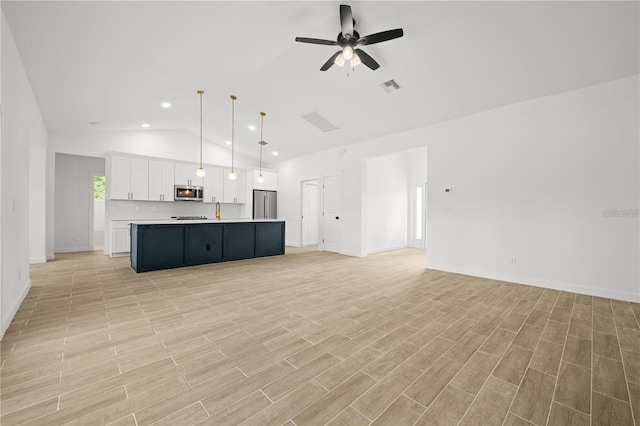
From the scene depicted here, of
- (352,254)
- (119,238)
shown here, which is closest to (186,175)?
(119,238)

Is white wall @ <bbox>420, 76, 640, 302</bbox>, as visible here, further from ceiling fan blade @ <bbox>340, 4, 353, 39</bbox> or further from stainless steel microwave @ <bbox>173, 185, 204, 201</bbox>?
stainless steel microwave @ <bbox>173, 185, 204, 201</bbox>

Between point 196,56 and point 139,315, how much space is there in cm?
350

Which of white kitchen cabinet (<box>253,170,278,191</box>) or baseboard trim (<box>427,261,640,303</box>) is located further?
white kitchen cabinet (<box>253,170,278,191</box>)

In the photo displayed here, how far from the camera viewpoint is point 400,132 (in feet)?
19.6

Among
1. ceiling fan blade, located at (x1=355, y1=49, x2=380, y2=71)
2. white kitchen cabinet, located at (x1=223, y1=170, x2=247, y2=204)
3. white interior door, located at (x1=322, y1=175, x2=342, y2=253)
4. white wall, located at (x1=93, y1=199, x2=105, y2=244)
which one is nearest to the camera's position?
ceiling fan blade, located at (x1=355, y1=49, x2=380, y2=71)

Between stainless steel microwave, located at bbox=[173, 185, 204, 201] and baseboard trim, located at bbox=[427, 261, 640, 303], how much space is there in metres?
6.86

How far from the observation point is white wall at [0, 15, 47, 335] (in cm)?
256

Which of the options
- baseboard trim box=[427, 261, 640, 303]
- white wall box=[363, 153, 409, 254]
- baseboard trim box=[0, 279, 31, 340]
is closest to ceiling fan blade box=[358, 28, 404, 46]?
baseboard trim box=[427, 261, 640, 303]

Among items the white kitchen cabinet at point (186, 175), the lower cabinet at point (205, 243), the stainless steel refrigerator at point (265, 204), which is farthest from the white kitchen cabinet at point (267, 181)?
the lower cabinet at point (205, 243)

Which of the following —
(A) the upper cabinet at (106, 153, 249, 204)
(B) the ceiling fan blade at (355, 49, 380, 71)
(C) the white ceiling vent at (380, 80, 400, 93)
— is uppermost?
(C) the white ceiling vent at (380, 80, 400, 93)

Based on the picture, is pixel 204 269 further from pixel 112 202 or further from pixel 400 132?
pixel 400 132

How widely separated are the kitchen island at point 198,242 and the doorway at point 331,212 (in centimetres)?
143

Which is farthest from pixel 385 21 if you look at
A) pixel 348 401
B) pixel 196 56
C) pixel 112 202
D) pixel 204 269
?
pixel 112 202

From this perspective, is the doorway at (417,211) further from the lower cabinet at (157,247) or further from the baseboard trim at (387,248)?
the lower cabinet at (157,247)
